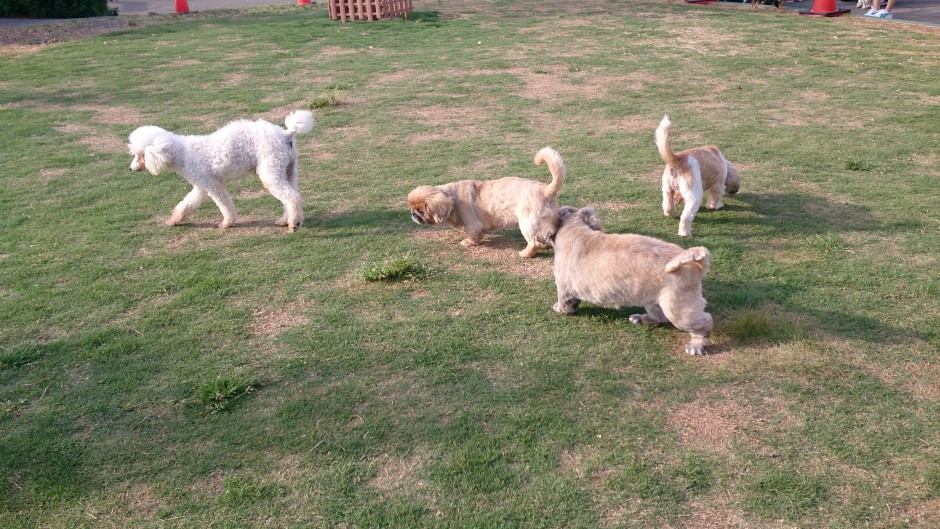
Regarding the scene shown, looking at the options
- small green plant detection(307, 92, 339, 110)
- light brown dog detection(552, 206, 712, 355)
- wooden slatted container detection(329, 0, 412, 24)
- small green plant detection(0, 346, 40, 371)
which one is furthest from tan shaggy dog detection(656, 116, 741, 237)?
wooden slatted container detection(329, 0, 412, 24)

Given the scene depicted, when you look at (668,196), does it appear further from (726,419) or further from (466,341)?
(726,419)

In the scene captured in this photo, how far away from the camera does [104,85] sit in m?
11.6

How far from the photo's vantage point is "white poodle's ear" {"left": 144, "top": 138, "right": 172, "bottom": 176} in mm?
5887

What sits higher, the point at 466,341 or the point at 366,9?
the point at 366,9

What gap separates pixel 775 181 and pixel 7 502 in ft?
20.9

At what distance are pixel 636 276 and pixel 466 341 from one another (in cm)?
111

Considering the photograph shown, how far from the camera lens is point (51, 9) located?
814 inches

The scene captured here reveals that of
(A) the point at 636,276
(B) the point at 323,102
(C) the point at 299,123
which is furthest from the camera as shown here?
(B) the point at 323,102

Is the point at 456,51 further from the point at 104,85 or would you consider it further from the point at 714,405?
the point at 714,405

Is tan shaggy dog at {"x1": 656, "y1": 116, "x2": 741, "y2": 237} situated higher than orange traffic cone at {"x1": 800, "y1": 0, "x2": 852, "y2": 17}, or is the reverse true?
orange traffic cone at {"x1": 800, "y1": 0, "x2": 852, "y2": 17}

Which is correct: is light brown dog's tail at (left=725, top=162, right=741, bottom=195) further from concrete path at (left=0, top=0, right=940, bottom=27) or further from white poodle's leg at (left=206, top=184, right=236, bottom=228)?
concrete path at (left=0, top=0, right=940, bottom=27)

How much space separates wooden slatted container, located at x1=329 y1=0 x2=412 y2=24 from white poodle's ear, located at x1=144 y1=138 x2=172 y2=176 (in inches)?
461

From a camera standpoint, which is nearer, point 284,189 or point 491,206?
point 491,206

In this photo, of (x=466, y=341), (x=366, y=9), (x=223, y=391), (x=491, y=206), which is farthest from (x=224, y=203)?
(x=366, y=9)
